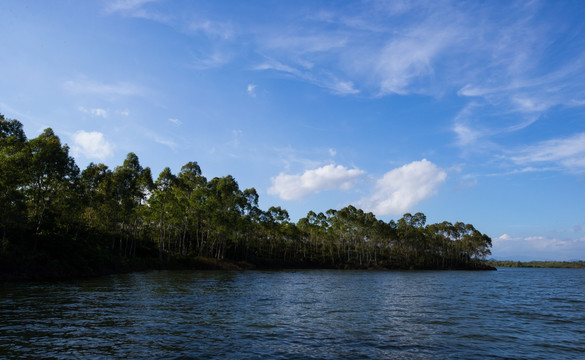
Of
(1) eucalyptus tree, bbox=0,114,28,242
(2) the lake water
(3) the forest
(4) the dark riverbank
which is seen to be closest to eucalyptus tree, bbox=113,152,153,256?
(3) the forest

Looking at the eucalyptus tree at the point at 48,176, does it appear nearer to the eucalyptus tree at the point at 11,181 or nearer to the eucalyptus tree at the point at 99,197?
the eucalyptus tree at the point at 11,181

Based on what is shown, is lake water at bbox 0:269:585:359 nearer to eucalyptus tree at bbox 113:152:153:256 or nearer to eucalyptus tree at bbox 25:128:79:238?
eucalyptus tree at bbox 25:128:79:238

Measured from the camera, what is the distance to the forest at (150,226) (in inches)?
1655

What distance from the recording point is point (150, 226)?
8481cm

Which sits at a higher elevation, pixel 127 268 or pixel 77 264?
pixel 77 264

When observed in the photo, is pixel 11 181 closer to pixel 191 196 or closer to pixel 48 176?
pixel 48 176

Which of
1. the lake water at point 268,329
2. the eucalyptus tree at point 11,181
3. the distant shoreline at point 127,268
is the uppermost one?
the eucalyptus tree at point 11,181

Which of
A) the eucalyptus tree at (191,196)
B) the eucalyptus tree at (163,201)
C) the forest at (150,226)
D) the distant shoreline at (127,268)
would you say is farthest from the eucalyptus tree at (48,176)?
the eucalyptus tree at (191,196)

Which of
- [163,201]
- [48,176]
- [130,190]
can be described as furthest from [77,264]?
[163,201]

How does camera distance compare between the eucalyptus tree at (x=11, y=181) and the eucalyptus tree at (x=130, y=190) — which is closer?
the eucalyptus tree at (x=11, y=181)

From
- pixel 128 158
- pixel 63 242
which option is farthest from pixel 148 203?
pixel 63 242

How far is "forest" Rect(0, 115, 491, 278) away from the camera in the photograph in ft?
138

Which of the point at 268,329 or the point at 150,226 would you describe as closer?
the point at 268,329

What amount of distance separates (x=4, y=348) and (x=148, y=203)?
65894 mm
